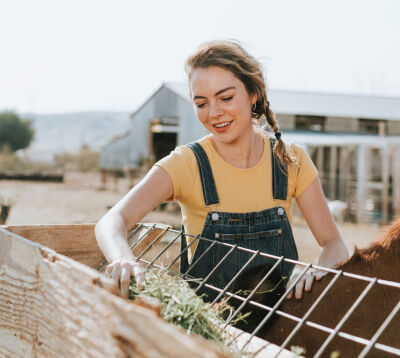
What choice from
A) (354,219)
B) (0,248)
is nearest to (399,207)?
(354,219)

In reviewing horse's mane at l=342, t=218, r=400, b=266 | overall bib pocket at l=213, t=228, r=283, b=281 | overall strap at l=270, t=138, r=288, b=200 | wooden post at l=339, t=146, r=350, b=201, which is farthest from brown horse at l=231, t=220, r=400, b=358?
wooden post at l=339, t=146, r=350, b=201

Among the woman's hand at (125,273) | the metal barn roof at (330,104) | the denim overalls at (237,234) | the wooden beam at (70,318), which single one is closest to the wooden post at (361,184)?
the metal barn roof at (330,104)

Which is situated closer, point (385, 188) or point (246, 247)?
point (246, 247)

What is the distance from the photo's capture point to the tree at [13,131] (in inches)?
2173

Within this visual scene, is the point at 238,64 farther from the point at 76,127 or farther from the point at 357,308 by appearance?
the point at 76,127

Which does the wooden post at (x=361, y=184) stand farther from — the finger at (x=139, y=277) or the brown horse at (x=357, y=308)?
the finger at (x=139, y=277)

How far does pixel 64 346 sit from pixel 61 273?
16 cm

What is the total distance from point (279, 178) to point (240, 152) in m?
0.23

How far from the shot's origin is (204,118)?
2.36m

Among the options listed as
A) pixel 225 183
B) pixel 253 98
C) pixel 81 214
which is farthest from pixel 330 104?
pixel 225 183

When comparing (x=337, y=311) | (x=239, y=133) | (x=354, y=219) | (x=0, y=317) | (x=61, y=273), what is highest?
(x=239, y=133)

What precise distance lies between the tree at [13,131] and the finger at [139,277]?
5692cm

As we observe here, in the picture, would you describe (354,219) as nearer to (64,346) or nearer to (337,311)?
(337,311)

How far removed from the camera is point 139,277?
1409 millimetres
